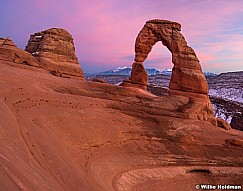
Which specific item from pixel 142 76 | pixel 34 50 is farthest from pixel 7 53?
pixel 142 76

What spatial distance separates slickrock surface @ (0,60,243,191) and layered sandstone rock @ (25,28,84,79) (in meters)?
17.3

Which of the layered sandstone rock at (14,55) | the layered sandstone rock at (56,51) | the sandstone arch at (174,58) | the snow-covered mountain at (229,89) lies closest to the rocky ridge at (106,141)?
the sandstone arch at (174,58)

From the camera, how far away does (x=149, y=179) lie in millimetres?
10789

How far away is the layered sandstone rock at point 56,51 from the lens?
109 feet

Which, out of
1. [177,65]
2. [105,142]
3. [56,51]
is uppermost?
[56,51]

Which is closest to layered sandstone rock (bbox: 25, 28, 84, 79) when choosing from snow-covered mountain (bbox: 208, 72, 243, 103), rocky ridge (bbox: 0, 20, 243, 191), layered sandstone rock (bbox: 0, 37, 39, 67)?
layered sandstone rock (bbox: 0, 37, 39, 67)

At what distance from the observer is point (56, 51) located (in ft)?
116

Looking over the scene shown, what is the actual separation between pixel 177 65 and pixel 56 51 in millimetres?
19983

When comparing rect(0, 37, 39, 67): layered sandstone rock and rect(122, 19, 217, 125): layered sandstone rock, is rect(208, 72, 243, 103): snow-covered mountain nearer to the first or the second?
rect(122, 19, 217, 125): layered sandstone rock

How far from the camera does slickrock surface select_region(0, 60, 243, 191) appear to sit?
6.66 metres

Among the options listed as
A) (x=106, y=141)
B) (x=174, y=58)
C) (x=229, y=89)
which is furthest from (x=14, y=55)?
(x=229, y=89)

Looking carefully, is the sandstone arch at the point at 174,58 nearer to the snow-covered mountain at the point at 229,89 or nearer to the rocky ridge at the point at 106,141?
the rocky ridge at the point at 106,141

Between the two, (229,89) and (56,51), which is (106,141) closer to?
(56,51)

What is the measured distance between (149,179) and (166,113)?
5.75m
